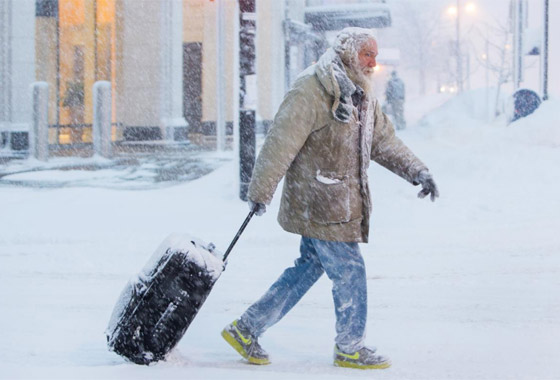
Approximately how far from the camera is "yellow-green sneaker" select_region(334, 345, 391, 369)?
4070 millimetres

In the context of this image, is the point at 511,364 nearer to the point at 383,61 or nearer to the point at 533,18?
the point at 533,18

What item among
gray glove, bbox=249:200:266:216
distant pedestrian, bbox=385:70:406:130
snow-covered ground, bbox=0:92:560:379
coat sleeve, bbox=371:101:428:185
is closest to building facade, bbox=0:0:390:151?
distant pedestrian, bbox=385:70:406:130

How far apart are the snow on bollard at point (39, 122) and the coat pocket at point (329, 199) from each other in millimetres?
10792

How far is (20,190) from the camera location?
10.5 meters

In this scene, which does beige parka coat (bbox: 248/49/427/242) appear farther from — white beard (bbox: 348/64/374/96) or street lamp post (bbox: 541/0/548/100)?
street lamp post (bbox: 541/0/548/100)

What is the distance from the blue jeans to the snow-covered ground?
0.21 meters

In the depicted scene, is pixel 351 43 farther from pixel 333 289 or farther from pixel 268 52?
pixel 268 52

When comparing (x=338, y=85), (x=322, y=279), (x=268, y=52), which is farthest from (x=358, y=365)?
(x=268, y=52)

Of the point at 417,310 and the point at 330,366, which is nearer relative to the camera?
the point at 330,366

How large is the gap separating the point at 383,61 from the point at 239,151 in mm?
42504

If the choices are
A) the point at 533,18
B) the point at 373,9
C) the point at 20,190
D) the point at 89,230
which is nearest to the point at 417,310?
the point at 89,230

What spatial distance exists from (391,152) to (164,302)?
1394 millimetres

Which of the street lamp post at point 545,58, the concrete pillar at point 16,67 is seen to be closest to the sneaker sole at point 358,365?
the concrete pillar at point 16,67

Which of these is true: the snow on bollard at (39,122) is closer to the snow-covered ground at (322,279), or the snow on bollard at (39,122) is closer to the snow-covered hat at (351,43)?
the snow-covered ground at (322,279)
